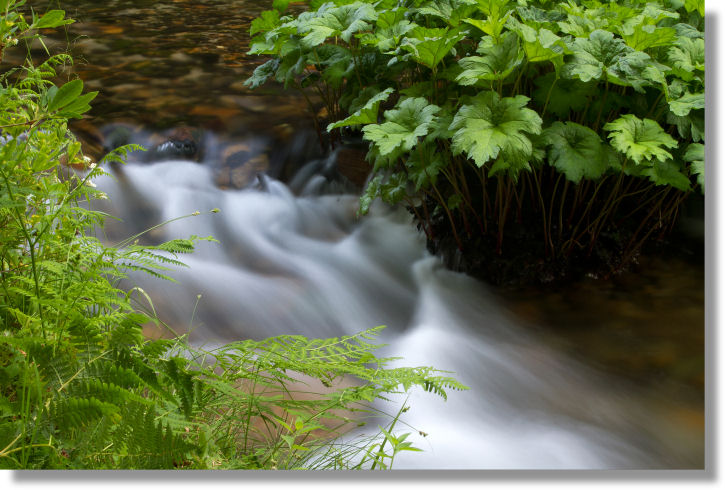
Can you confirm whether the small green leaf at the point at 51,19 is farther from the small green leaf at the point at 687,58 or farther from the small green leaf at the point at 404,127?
the small green leaf at the point at 687,58

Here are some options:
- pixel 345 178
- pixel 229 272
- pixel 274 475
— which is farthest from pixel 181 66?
pixel 274 475

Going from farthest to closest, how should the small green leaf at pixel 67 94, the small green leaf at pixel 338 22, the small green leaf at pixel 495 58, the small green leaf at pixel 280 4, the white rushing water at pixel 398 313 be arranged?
1. the small green leaf at pixel 280 4
2. the small green leaf at pixel 338 22
3. the small green leaf at pixel 495 58
4. the white rushing water at pixel 398 313
5. the small green leaf at pixel 67 94

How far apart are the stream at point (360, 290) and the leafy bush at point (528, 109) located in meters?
0.17

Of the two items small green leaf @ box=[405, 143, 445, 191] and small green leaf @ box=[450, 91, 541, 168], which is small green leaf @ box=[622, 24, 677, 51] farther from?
small green leaf @ box=[405, 143, 445, 191]

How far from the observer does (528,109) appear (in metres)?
1.35

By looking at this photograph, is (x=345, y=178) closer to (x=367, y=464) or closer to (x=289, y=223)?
(x=289, y=223)

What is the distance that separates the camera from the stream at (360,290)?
117 centimetres

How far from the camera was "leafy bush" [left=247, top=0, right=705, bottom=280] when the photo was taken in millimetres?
1357

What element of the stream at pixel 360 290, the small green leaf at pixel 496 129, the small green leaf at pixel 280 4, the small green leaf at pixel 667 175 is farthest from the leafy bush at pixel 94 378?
the small green leaf at pixel 280 4

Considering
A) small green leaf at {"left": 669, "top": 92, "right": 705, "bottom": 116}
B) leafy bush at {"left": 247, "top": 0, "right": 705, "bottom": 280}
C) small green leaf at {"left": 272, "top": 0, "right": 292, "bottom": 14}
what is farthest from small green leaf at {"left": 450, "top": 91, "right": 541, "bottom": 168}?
small green leaf at {"left": 272, "top": 0, "right": 292, "bottom": 14}

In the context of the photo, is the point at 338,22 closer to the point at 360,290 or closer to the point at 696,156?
the point at 360,290

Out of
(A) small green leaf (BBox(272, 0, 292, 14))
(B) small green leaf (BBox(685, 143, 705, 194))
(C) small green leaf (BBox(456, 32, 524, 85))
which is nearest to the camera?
(B) small green leaf (BBox(685, 143, 705, 194))

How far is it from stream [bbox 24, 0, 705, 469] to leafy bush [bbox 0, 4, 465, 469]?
0.21m

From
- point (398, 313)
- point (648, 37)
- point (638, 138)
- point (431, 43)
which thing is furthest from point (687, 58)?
point (398, 313)
